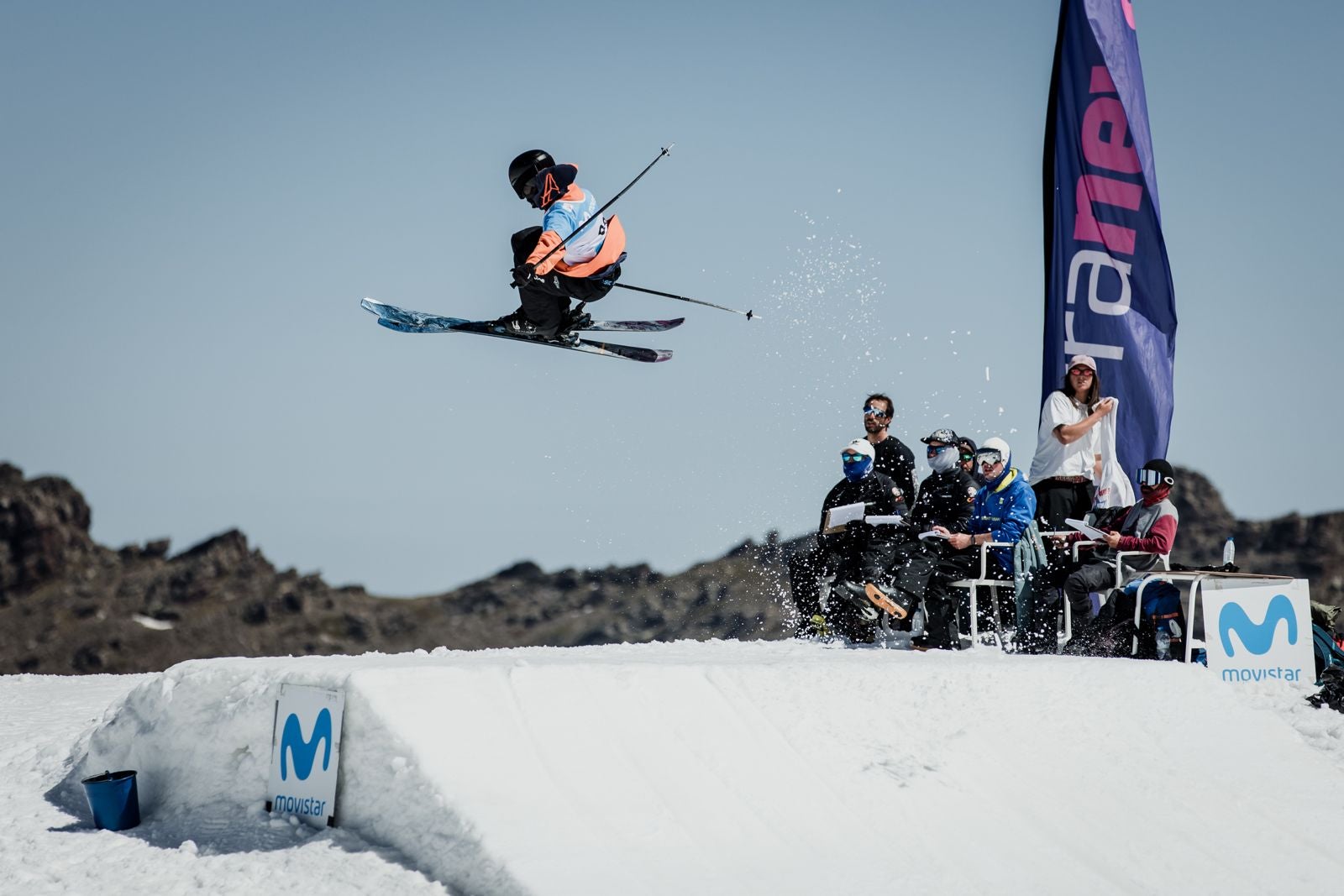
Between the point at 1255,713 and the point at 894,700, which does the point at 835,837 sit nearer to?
the point at 894,700

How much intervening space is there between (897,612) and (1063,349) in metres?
3.17

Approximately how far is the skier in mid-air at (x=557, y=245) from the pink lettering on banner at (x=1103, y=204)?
4.41m

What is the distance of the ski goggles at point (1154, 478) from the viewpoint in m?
7.92

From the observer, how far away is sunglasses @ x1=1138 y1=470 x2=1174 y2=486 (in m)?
7.92

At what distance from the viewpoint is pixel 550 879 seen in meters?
4.17

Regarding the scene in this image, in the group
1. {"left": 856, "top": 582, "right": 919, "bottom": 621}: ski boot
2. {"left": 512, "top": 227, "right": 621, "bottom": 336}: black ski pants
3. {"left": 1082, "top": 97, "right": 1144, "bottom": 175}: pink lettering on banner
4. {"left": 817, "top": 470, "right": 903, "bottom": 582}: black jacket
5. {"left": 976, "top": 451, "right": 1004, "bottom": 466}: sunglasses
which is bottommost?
{"left": 856, "top": 582, "right": 919, "bottom": 621}: ski boot

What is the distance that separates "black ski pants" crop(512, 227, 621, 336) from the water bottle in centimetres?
439

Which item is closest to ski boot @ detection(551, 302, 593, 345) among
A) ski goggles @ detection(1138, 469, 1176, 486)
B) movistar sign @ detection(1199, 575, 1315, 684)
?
ski goggles @ detection(1138, 469, 1176, 486)

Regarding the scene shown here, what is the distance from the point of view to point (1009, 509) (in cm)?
808

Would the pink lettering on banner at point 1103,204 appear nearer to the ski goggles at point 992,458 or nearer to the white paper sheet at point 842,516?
the ski goggles at point 992,458

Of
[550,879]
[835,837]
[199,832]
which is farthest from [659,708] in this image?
[199,832]

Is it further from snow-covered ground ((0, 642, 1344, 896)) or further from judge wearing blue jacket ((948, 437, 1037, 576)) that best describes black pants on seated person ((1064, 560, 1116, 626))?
snow-covered ground ((0, 642, 1344, 896))

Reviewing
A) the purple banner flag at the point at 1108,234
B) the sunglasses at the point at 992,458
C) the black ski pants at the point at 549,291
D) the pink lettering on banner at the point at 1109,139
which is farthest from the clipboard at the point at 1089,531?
the pink lettering on banner at the point at 1109,139

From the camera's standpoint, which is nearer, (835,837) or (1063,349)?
(835,837)
